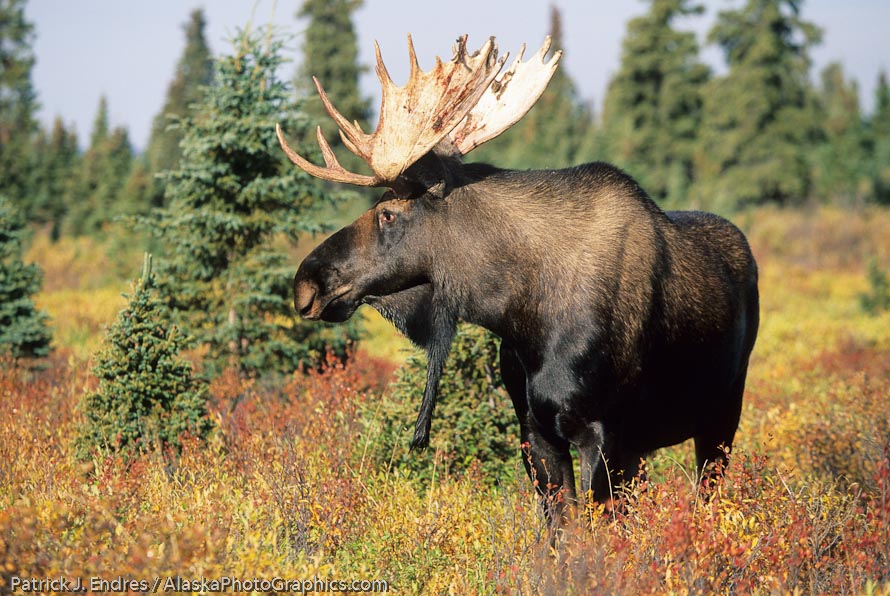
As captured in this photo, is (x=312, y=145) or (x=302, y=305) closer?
(x=302, y=305)

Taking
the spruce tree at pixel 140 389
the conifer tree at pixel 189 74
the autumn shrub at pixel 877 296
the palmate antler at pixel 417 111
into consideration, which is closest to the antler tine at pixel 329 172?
the palmate antler at pixel 417 111

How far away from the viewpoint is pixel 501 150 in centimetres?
4462

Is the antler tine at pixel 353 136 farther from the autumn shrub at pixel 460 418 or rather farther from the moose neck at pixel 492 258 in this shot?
the autumn shrub at pixel 460 418

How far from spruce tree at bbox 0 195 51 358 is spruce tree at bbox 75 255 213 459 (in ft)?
12.1

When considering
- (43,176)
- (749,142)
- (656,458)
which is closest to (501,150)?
(749,142)

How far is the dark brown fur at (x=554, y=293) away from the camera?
449cm

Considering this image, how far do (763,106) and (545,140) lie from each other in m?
9.35

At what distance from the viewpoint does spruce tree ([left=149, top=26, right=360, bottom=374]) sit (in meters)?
8.37

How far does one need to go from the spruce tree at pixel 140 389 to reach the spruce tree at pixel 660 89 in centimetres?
3514

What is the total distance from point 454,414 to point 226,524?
2685 millimetres

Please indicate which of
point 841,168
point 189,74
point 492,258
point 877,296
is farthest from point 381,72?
point 189,74

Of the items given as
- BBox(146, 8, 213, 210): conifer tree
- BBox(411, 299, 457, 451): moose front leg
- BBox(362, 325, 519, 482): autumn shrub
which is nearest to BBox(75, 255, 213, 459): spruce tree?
BBox(362, 325, 519, 482): autumn shrub

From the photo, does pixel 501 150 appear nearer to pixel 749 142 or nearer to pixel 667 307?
pixel 749 142

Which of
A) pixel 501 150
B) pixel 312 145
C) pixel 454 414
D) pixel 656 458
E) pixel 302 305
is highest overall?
pixel 501 150
